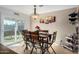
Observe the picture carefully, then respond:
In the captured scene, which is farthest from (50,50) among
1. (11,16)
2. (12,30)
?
(11,16)

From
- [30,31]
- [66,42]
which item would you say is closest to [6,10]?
[30,31]

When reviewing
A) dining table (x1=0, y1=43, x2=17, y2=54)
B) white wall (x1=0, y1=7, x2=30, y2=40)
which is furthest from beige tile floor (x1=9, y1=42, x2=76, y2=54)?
white wall (x1=0, y1=7, x2=30, y2=40)

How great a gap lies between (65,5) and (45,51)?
0.85m

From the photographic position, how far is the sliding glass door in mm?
1557

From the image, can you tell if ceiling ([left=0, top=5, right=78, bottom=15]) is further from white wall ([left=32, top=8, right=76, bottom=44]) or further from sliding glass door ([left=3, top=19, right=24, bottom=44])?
sliding glass door ([left=3, top=19, right=24, bottom=44])

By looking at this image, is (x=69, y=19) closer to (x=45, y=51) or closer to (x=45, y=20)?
(x=45, y=20)

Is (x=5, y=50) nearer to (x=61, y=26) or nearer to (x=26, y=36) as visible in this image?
(x=26, y=36)

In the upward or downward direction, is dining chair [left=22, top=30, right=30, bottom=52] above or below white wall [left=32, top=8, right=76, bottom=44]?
below

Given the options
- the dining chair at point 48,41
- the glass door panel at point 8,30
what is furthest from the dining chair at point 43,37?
the glass door panel at point 8,30

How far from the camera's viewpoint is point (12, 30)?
1562mm

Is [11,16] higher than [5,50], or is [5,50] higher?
[11,16]

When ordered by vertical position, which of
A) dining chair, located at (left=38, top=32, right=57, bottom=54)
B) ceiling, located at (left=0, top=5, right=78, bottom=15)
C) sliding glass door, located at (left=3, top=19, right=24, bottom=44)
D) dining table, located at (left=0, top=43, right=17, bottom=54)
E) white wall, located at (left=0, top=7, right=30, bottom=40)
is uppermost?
ceiling, located at (left=0, top=5, right=78, bottom=15)

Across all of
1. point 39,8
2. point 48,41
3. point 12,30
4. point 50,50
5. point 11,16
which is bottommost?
point 50,50

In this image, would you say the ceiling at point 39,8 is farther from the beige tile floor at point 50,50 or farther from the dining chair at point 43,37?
the beige tile floor at point 50,50
